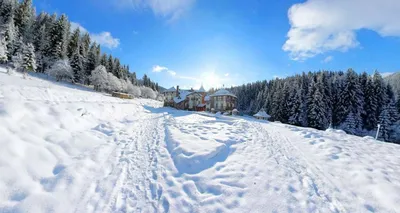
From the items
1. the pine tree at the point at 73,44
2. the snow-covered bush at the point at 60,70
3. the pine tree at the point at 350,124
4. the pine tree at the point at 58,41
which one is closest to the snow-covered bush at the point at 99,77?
the snow-covered bush at the point at 60,70

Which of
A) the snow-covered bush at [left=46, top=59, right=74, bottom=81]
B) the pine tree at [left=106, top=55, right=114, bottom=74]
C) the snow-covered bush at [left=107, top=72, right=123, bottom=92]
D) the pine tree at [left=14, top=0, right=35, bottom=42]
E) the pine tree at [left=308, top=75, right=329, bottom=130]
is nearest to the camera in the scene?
the pine tree at [left=308, top=75, right=329, bottom=130]

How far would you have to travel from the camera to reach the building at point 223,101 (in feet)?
175

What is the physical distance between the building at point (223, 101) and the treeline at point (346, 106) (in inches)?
477

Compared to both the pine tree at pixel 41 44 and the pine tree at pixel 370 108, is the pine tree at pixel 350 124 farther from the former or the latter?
the pine tree at pixel 41 44

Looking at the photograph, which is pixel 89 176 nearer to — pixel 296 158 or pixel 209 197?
pixel 209 197

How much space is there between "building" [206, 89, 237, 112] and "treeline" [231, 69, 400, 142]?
12.1m

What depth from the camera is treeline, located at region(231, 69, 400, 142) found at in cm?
4066

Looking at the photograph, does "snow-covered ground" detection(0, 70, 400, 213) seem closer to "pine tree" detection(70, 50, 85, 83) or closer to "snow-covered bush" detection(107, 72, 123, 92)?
"snow-covered bush" detection(107, 72, 123, 92)

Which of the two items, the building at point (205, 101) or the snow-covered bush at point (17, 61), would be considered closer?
the snow-covered bush at point (17, 61)

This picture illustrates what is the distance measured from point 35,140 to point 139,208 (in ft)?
13.3

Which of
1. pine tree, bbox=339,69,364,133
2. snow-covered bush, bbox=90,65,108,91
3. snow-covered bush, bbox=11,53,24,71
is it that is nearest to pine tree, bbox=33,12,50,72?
snow-covered bush, bbox=11,53,24,71

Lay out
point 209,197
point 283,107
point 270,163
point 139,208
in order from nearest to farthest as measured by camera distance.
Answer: point 139,208 → point 209,197 → point 270,163 → point 283,107

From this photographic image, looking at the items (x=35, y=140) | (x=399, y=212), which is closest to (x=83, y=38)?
(x=35, y=140)

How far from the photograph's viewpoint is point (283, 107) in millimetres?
47000
